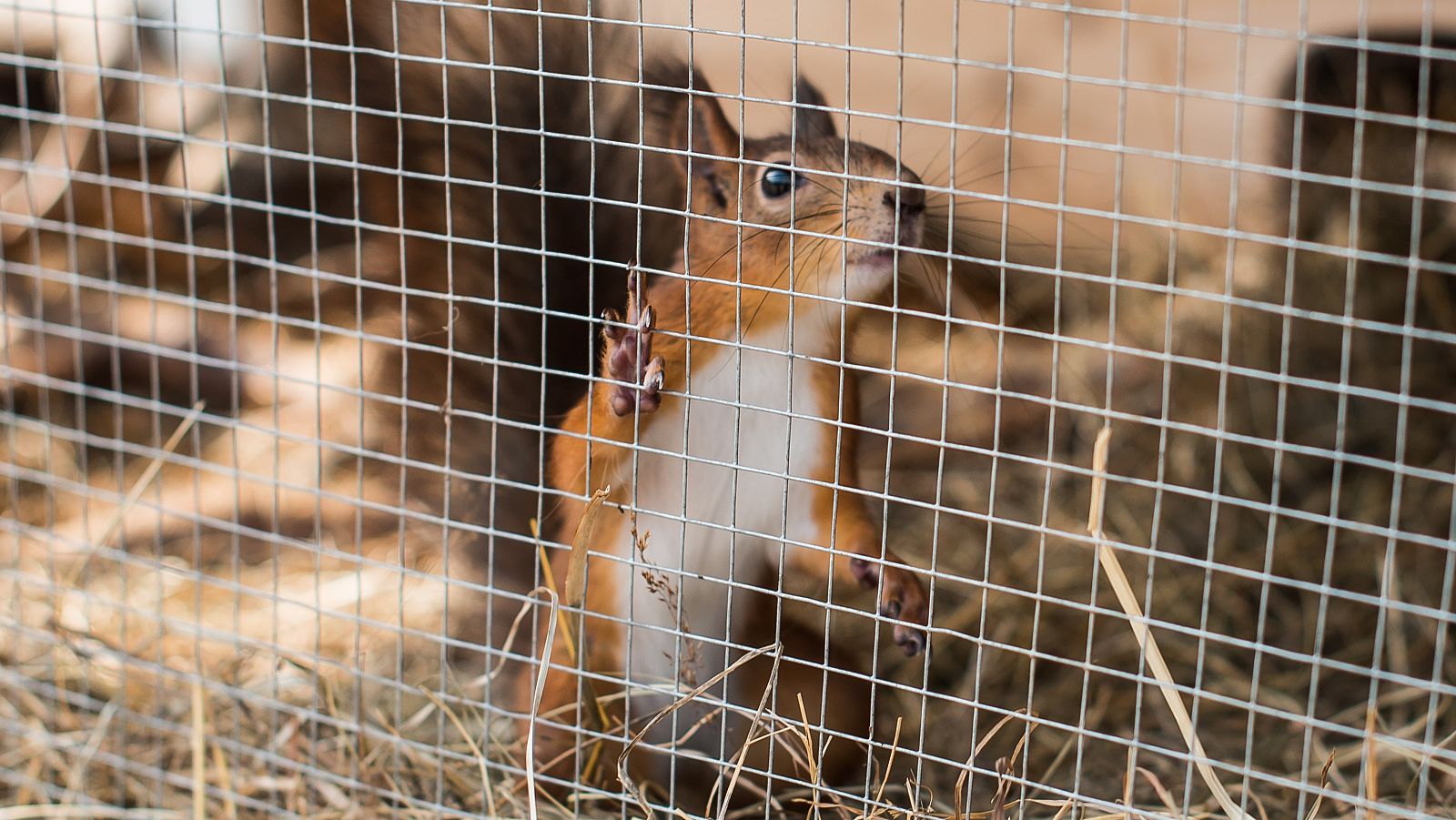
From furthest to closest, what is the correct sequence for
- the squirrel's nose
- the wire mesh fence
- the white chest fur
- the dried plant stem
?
1. the white chest fur
2. the squirrel's nose
3. the wire mesh fence
4. the dried plant stem

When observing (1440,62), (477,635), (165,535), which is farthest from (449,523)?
(1440,62)

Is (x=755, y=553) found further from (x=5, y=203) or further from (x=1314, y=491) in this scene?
(x=5, y=203)

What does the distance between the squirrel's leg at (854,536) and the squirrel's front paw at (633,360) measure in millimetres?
225

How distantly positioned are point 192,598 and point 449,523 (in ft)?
4.11

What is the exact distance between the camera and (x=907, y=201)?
1.38 metres

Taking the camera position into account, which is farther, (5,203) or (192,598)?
(5,203)

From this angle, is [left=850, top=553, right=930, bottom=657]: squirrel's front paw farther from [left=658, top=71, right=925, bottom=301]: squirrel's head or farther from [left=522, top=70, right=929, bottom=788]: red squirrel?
[left=658, top=71, right=925, bottom=301]: squirrel's head

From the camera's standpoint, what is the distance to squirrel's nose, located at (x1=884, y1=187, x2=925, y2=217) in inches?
53.6

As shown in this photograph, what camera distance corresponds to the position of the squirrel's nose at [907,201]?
1362mm

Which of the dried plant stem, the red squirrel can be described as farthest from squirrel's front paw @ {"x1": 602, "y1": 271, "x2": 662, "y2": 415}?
the dried plant stem

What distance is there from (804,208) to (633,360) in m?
0.26

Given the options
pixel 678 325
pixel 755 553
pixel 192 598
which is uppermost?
pixel 678 325

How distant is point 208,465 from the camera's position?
1585 mm

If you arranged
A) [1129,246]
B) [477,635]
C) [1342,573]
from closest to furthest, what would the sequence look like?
[477,635] → [1342,573] → [1129,246]
